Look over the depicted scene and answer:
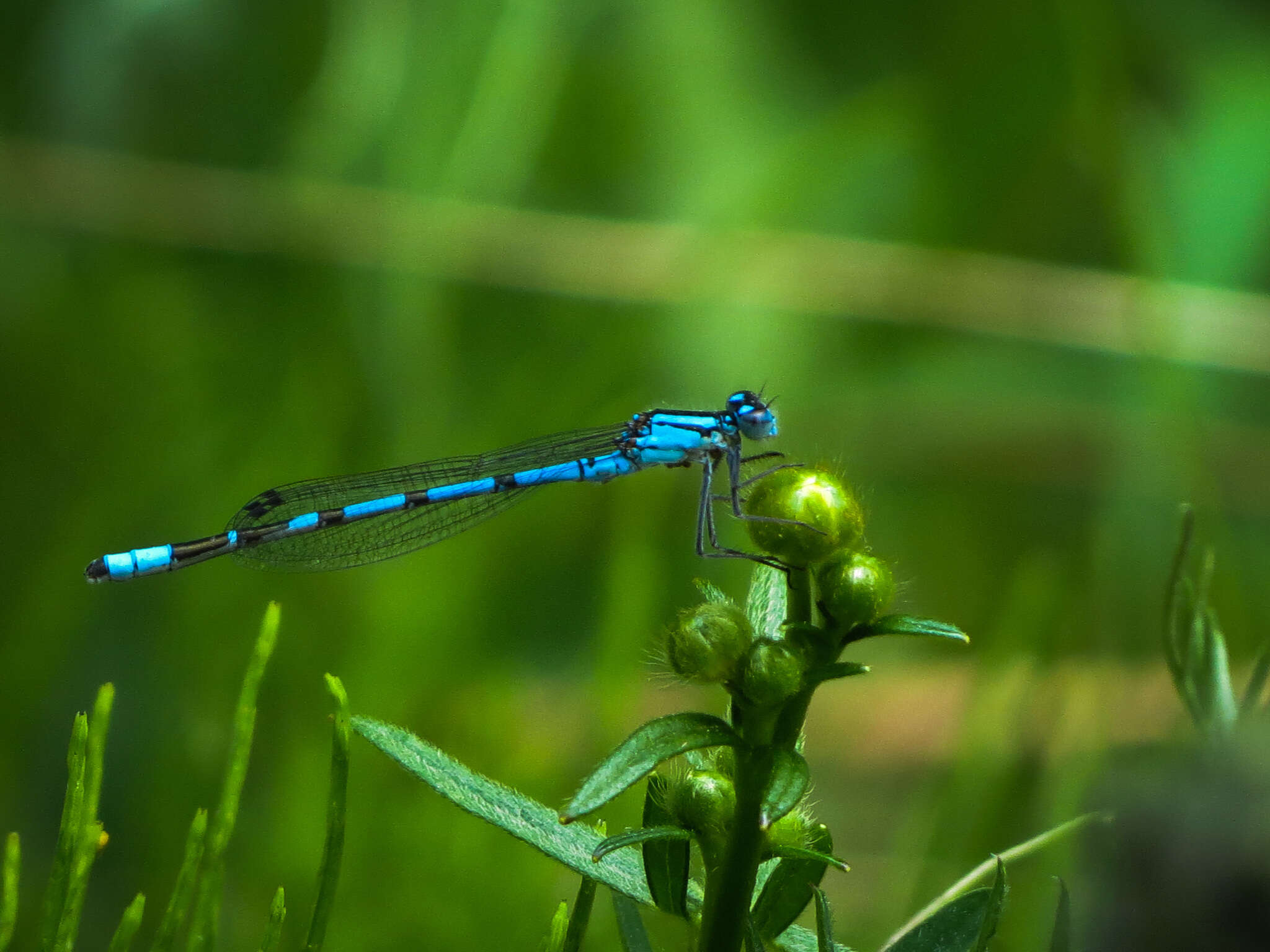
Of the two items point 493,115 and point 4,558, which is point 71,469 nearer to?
point 4,558

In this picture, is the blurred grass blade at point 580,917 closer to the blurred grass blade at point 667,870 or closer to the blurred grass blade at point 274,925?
the blurred grass blade at point 667,870

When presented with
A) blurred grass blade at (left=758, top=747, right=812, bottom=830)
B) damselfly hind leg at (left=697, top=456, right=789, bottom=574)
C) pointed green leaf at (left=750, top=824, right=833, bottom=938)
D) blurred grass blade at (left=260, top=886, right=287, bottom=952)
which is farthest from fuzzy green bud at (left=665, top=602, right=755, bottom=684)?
damselfly hind leg at (left=697, top=456, right=789, bottom=574)

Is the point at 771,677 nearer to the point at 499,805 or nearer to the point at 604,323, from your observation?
the point at 499,805

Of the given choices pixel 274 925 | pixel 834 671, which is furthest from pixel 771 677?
pixel 274 925

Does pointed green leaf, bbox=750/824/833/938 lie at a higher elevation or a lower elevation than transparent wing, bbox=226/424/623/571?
lower

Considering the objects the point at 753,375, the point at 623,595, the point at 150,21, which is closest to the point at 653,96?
the point at 753,375

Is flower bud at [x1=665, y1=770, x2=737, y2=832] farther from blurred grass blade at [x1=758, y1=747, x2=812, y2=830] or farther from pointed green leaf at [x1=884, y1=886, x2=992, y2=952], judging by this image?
pointed green leaf at [x1=884, y1=886, x2=992, y2=952]
